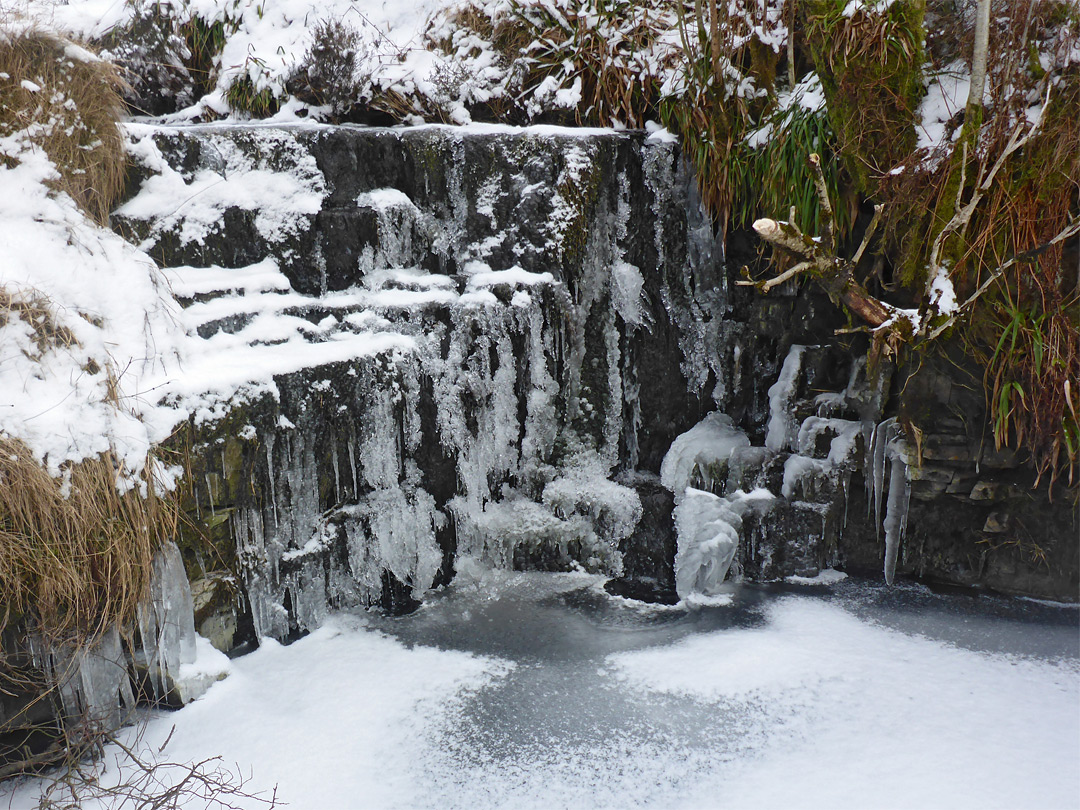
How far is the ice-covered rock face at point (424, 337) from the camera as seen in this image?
3586 mm

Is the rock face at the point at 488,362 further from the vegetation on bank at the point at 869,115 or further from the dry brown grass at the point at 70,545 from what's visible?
the dry brown grass at the point at 70,545

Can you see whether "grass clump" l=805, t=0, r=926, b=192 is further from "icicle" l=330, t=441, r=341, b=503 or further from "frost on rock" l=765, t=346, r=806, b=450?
"icicle" l=330, t=441, r=341, b=503

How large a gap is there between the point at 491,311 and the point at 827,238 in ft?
6.02

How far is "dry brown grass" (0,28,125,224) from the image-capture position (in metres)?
3.43

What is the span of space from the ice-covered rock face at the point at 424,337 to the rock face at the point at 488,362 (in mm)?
13

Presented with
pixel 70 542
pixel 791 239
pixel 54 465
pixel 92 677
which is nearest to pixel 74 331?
pixel 54 465

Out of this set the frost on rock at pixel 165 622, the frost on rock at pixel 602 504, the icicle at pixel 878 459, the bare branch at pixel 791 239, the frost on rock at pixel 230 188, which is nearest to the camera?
→ the frost on rock at pixel 165 622

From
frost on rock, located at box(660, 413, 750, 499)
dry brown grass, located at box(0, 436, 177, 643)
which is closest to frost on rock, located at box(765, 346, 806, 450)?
frost on rock, located at box(660, 413, 750, 499)

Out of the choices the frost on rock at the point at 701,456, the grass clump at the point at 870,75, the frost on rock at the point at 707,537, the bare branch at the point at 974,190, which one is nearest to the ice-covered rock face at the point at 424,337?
the frost on rock at the point at 701,456

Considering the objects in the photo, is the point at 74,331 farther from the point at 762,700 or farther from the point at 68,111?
the point at 762,700

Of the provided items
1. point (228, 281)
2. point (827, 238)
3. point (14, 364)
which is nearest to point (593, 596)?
point (827, 238)

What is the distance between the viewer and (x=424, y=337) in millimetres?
4031

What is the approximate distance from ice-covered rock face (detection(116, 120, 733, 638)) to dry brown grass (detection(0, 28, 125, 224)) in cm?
20

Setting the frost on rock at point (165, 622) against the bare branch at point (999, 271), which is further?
the bare branch at point (999, 271)
